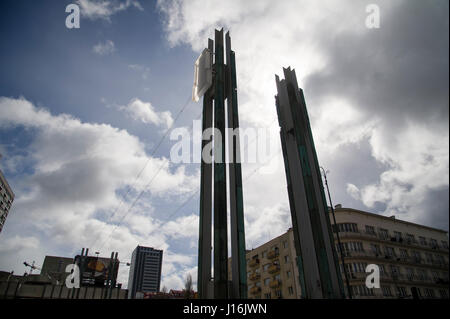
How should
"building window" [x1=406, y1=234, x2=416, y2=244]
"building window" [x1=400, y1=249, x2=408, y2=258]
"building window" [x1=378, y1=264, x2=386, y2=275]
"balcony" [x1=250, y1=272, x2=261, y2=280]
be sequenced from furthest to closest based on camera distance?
"balcony" [x1=250, y1=272, x2=261, y2=280] < "building window" [x1=406, y1=234, x2=416, y2=244] < "building window" [x1=400, y1=249, x2=408, y2=258] < "building window" [x1=378, y1=264, x2=386, y2=275]

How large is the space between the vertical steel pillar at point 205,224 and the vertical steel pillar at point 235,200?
1411 millimetres

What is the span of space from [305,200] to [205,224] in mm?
6459

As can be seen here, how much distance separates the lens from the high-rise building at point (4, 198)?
8056cm

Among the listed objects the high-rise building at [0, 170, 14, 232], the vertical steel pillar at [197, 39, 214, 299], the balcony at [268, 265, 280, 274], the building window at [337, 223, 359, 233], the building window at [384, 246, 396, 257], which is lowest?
the vertical steel pillar at [197, 39, 214, 299]

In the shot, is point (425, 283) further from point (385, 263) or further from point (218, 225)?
point (218, 225)

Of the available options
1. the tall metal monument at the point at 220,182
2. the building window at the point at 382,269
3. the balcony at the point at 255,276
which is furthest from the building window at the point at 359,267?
the tall metal monument at the point at 220,182

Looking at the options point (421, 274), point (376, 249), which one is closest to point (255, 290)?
point (376, 249)

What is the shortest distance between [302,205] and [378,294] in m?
37.1

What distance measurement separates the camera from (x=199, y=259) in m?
13.0

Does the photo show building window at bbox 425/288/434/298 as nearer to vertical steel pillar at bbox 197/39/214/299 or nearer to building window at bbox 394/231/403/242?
building window at bbox 394/231/403/242

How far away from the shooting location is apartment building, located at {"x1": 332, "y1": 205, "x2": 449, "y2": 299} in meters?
43.6

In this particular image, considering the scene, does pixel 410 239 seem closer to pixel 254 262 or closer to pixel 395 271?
pixel 395 271

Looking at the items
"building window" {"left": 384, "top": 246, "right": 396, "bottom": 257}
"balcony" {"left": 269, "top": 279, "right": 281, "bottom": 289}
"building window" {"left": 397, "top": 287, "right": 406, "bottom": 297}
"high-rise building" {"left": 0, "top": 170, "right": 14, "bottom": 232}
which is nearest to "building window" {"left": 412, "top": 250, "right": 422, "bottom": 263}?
"building window" {"left": 384, "top": 246, "right": 396, "bottom": 257}
